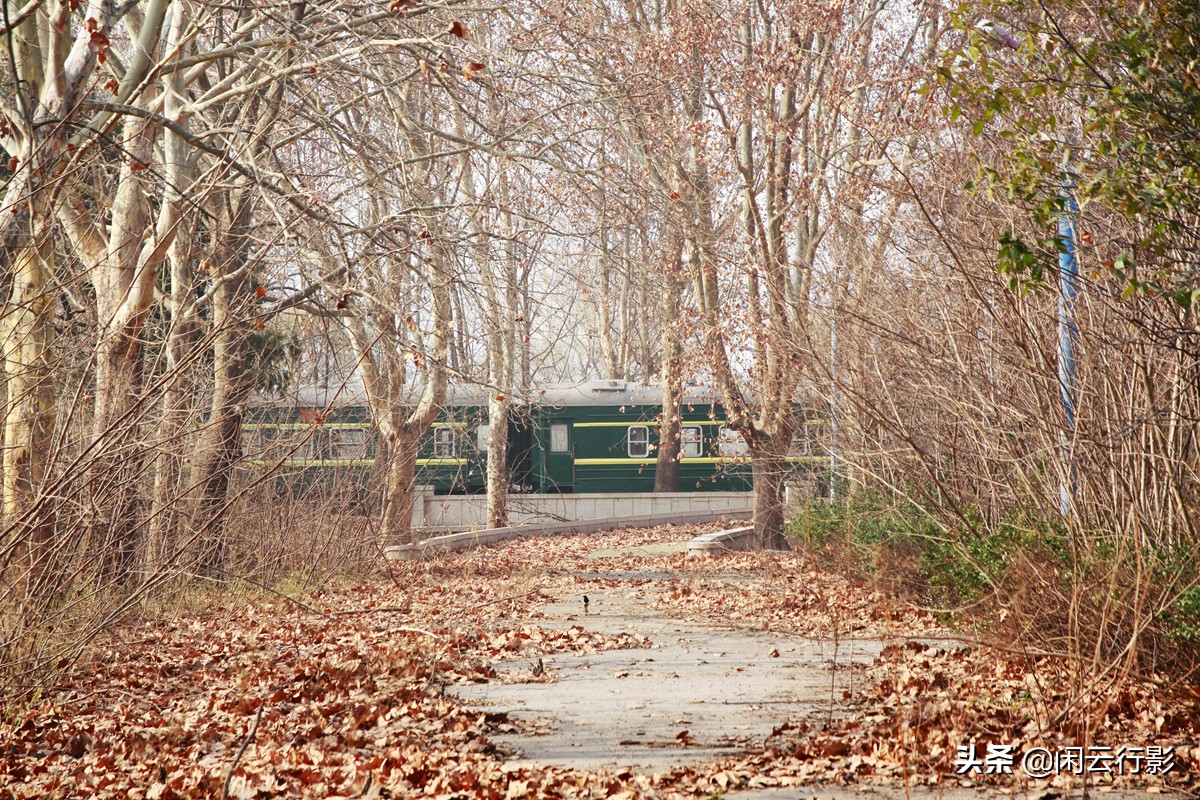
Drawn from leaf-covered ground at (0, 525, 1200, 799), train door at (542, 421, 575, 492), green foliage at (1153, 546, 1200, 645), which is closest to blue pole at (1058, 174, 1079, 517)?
green foliage at (1153, 546, 1200, 645)

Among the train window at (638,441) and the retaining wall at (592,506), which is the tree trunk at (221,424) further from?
the train window at (638,441)

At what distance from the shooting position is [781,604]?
39.4 feet

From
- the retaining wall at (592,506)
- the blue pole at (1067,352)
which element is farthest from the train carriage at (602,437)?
the blue pole at (1067,352)

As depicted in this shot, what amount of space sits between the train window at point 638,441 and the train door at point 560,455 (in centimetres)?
146

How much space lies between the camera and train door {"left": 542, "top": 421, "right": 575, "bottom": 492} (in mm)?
28281

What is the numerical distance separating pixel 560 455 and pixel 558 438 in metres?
0.42

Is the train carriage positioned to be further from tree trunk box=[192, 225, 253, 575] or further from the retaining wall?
tree trunk box=[192, 225, 253, 575]

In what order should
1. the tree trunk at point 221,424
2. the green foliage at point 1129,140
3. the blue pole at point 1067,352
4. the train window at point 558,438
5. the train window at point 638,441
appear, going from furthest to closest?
the train window at point 638,441 → the train window at point 558,438 → the tree trunk at point 221,424 → the blue pole at point 1067,352 → the green foliage at point 1129,140

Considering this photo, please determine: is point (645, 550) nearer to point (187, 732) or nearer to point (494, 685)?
point (494, 685)

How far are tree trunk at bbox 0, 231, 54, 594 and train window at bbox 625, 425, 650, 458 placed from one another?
19.6 meters

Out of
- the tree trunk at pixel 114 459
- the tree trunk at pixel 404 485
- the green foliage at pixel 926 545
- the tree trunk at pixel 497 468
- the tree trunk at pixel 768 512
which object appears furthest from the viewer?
the tree trunk at pixel 497 468

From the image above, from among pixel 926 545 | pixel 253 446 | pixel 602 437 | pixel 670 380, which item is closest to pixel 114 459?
pixel 926 545

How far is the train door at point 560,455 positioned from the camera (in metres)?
28.3

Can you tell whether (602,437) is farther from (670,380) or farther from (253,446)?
(253,446)
